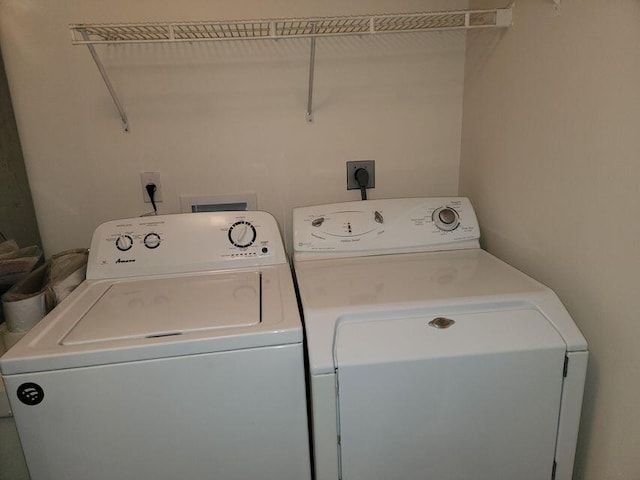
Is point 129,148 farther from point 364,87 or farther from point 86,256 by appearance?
point 364,87

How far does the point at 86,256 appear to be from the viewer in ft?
4.64

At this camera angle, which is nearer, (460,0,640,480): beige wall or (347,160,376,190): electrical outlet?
(460,0,640,480): beige wall

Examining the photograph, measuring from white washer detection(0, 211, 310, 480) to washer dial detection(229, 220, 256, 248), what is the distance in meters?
0.31

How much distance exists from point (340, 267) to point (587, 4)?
3.07 feet

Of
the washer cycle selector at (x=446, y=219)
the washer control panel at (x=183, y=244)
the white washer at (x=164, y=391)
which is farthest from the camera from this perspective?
the washer cycle selector at (x=446, y=219)

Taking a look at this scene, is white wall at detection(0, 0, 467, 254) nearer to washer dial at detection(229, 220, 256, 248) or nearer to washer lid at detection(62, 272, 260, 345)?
washer dial at detection(229, 220, 256, 248)

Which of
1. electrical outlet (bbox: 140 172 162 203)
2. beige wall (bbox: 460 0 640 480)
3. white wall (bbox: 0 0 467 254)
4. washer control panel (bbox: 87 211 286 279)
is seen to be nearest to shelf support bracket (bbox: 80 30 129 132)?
white wall (bbox: 0 0 467 254)

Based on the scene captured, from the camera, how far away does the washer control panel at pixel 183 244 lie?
1311 mm

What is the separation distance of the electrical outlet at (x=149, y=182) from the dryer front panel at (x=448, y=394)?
1.03m

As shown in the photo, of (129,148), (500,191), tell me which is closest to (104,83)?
(129,148)

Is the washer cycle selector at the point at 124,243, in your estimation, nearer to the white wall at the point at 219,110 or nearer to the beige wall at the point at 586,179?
the white wall at the point at 219,110

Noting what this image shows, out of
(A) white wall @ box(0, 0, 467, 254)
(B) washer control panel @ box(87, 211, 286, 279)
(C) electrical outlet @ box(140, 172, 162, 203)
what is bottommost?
(B) washer control panel @ box(87, 211, 286, 279)

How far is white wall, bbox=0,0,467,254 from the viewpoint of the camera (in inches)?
57.9

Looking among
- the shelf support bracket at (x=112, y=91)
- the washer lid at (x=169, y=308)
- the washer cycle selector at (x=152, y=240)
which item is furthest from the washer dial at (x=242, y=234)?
the shelf support bracket at (x=112, y=91)
